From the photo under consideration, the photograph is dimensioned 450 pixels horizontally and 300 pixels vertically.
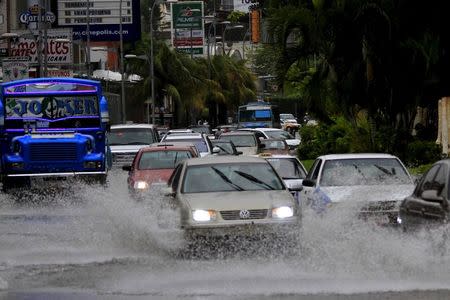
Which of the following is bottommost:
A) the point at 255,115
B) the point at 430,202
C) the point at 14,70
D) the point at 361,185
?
the point at 255,115

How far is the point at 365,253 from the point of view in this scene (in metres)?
15.8

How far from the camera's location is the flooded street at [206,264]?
13156mm

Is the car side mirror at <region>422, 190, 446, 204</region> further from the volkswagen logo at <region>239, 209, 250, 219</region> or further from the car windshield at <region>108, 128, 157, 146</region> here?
the car windshield at <region>108, 128, 157, 146</region>

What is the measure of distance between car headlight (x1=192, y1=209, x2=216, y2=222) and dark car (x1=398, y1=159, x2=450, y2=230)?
2.76m

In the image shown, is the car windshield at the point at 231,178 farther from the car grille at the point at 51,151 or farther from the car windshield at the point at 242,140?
the car windshield at the point at 242,140

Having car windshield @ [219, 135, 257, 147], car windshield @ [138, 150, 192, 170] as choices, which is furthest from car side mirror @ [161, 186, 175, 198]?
car windshield @ [219, 135, 257, 147]

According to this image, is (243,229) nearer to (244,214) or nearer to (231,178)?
(244,214)

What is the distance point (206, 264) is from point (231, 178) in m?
2.66

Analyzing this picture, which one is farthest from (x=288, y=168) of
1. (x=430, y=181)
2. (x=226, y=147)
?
(x=226, y=147)

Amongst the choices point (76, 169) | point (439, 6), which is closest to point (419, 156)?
point (439, 6)

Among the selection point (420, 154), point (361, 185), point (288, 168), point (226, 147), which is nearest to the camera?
point (361, 185)

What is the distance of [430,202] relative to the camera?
46.3ft

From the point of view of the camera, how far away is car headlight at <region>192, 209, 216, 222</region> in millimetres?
16766

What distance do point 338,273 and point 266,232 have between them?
8.04 feet
